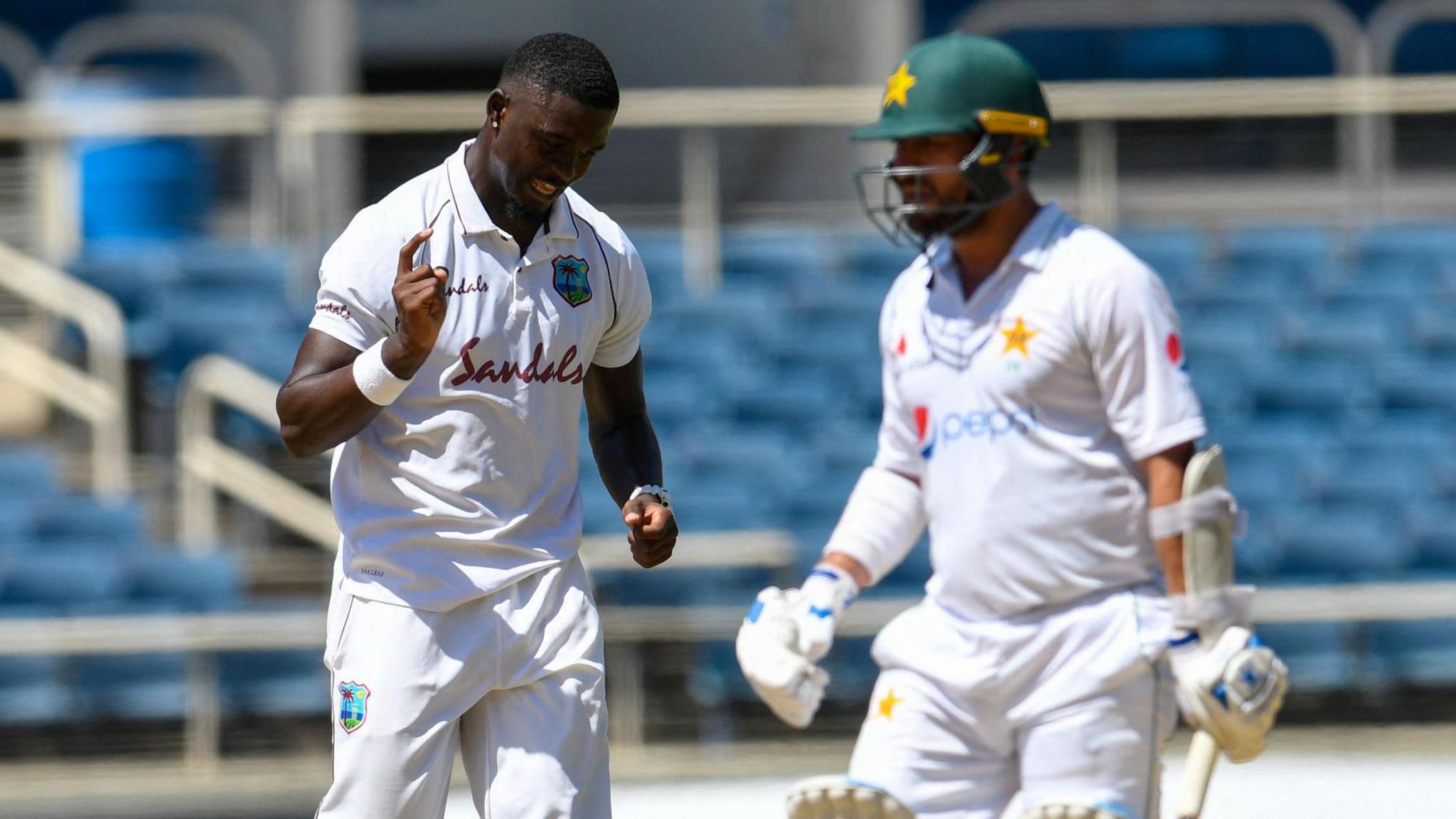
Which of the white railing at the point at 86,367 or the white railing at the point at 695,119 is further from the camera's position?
the white railing at the point at 695,119

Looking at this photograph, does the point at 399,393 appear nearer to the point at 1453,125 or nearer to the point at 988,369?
the point at 988,369

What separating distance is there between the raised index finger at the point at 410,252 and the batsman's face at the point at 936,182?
96 centimetres

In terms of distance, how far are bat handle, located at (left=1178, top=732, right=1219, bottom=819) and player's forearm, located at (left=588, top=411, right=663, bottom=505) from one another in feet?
3.38


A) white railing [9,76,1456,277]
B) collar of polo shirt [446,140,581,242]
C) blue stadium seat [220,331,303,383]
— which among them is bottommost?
blue stadium seat [220,331,303,383]

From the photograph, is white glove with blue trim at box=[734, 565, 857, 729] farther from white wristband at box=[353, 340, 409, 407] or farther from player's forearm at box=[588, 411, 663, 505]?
white wristband at box=[353, 340, 409, 407]

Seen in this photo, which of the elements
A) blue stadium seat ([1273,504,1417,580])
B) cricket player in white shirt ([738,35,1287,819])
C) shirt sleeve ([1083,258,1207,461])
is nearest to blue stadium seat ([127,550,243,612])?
blue stadium seat ([1273,504,1417,580])

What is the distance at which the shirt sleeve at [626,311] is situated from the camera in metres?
3.27

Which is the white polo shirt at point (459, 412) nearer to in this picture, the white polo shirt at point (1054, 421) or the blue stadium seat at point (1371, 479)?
the white polo shirt at point (1054, 421)

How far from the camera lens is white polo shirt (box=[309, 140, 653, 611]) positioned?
3.01m

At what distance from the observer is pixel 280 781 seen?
696cm

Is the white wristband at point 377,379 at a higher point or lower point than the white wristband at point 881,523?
higher

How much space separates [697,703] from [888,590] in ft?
2.83

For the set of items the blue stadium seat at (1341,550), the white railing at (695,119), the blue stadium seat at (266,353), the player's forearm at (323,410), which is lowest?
the blue stadium seat at (1341,550)

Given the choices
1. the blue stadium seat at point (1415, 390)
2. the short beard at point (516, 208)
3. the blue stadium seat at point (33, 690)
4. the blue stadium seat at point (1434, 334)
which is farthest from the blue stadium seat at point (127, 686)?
the blue stadium seat at point (1434, 334)
